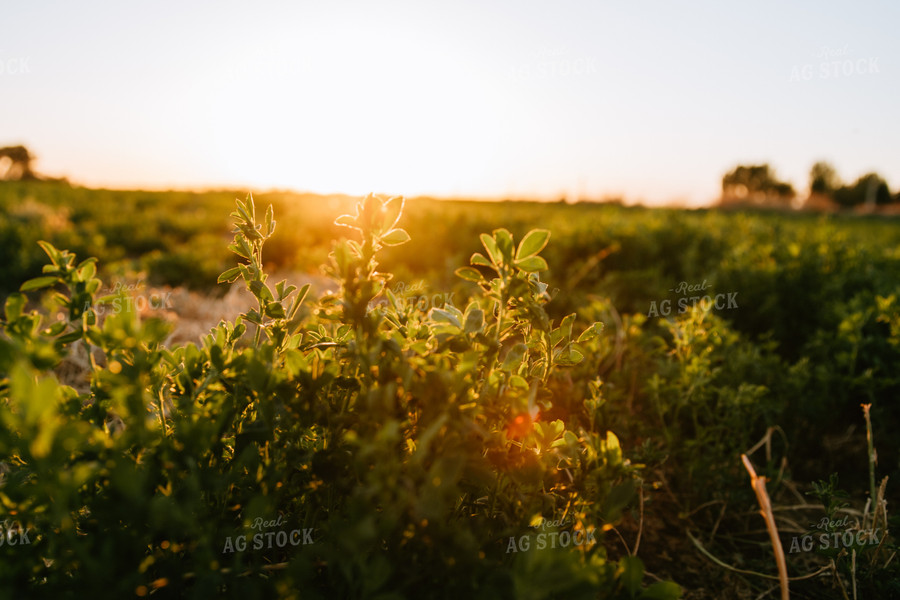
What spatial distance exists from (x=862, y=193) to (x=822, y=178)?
8.56m

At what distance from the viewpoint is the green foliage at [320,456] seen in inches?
35.4

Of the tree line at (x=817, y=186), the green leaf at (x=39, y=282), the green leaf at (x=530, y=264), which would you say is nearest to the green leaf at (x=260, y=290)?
the green leaf at (x=39, y=282)

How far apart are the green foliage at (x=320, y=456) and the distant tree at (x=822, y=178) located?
80619mm

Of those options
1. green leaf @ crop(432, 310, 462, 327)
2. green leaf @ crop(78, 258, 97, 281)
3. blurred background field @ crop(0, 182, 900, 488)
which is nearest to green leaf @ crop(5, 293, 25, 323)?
green leaf @ crop(78, 258, 97, 281)

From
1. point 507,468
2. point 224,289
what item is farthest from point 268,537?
point 224,289

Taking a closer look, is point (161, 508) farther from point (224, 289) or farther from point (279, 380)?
point (224, 289)

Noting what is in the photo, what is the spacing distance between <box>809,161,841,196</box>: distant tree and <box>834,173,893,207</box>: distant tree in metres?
3.88

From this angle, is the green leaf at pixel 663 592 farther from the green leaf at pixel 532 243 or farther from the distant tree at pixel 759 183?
the distant tree at pixel 759 183

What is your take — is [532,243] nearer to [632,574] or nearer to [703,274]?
[632,574]

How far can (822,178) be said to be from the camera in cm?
6762

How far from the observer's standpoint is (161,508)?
2.75 ft

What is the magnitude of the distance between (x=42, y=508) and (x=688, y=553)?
226 cm

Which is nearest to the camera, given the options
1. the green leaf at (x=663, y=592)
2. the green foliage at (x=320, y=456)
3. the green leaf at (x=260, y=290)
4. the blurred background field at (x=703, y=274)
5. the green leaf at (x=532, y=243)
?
the green foliage at (x=320, y=456)

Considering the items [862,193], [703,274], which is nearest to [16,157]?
[703,274]
